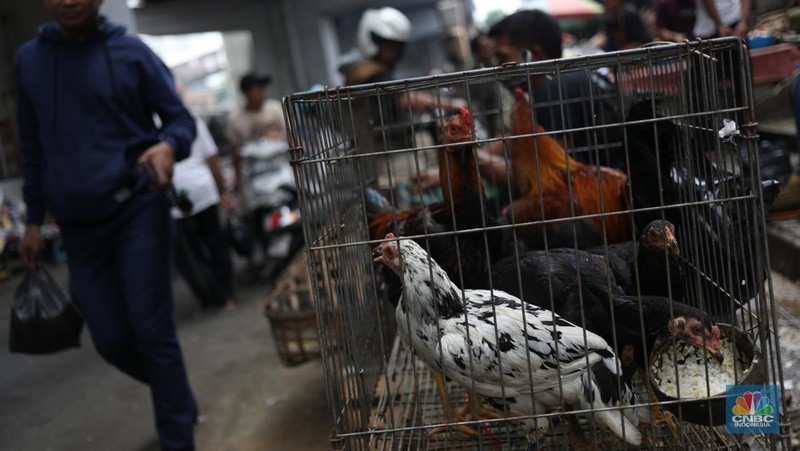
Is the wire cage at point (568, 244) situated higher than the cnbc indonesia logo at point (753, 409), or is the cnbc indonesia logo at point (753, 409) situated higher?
the wire cage at point (568, 244)

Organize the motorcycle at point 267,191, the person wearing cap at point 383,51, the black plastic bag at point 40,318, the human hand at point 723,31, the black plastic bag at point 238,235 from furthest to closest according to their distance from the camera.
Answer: the black plastic bag at point 238,235 → the motorcycle at point 267,191 → the person wearing cap at point 383,51 → the human hand at point 723,31 → the black plastic bag at point 40,318

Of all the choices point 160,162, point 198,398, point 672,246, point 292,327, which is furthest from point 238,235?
point 672,246

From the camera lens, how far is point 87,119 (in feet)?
11.3

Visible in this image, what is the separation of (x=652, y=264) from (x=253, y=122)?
5.89 m

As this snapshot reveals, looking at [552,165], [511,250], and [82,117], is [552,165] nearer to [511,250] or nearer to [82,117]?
[511,250]

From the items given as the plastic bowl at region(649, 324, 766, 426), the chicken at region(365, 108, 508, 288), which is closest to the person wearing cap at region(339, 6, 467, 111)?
the chicken at region(365, 108, 508, 288)

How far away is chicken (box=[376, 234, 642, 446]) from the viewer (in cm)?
228

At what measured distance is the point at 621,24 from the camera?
20.8 ft

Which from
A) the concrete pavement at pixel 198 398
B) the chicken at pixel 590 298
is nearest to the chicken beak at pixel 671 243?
the chicken at pixel 590 298

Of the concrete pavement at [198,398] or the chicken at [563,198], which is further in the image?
the concrete pavement at [198,398]

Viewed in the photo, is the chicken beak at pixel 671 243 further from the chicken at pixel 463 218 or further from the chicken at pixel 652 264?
the chicken at pixel 463 218

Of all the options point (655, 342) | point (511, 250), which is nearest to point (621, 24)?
point (511, 250)

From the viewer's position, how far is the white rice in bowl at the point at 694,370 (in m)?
2.34

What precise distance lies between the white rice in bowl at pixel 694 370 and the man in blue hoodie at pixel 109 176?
2.16 metres
